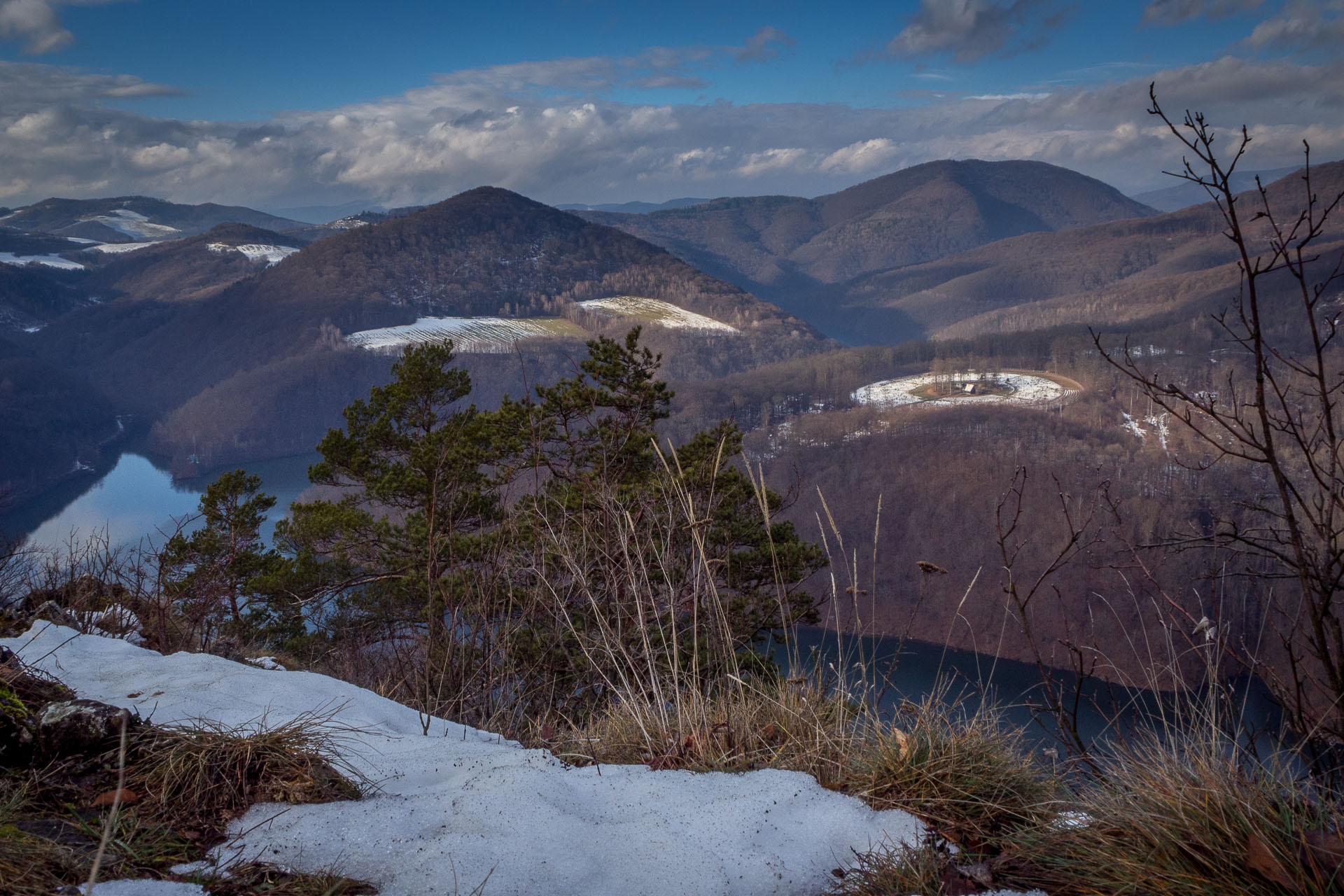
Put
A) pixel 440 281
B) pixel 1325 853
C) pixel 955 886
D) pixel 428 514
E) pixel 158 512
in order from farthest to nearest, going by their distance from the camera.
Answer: pixel 440 281, pixel 158 512, pixel 428 514, pixel 955 886, pixel 1325 853

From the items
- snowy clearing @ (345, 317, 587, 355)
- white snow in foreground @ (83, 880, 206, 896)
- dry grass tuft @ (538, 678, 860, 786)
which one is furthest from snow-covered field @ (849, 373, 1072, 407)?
white snow in foreground @ (83, 880, 206, 896)

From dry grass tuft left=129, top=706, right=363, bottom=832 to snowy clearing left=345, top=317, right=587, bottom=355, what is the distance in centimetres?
12614

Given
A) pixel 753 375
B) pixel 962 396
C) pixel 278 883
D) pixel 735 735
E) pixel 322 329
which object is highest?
pixel 322 329

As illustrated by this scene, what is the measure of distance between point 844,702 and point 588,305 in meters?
172

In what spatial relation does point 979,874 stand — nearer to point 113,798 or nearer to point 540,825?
point 540,825

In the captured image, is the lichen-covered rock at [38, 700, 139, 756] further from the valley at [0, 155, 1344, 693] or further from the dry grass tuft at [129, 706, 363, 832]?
the valley at [0, 155, 1344, 693]

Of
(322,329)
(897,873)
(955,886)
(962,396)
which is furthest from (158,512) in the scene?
(962,396)

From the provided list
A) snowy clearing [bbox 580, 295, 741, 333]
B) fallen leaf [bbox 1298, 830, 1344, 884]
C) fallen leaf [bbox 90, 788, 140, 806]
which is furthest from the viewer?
snowy clearing [bbox 580, 295, 741, 333]

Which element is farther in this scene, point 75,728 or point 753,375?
point 753,375

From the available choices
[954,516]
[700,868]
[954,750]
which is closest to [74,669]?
[700,868]

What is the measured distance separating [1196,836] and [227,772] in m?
2.45

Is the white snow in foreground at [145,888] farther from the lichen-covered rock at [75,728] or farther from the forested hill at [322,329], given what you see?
the forested hill at [322,329]

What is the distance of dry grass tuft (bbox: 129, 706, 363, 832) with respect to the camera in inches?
78.1

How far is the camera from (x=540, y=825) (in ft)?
6.55
